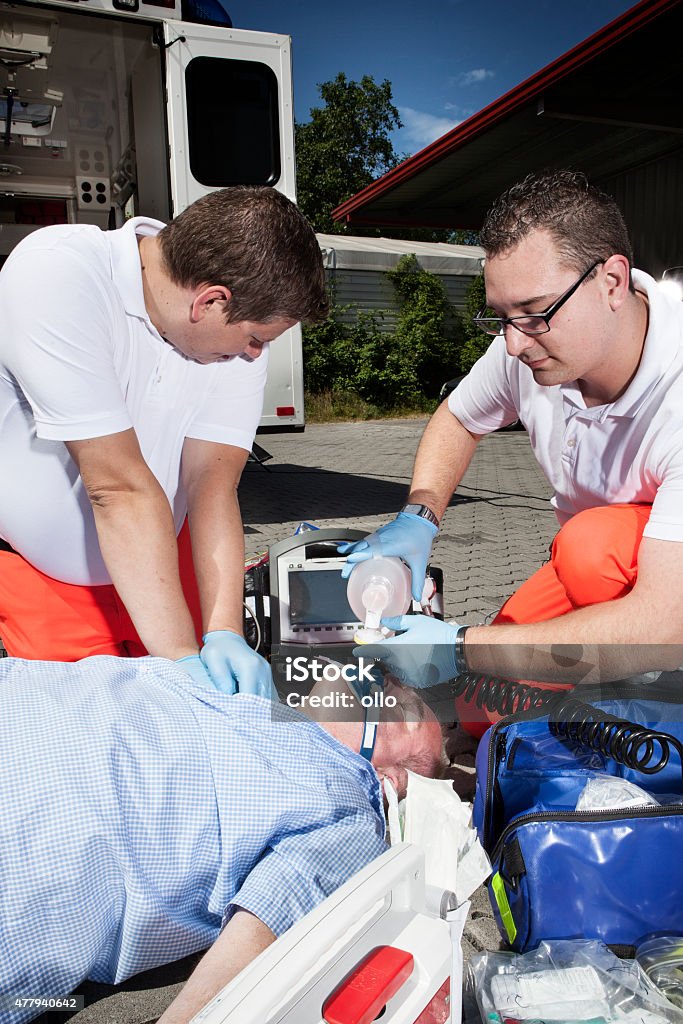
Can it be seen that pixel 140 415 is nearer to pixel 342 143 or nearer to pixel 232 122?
pixel 232 122

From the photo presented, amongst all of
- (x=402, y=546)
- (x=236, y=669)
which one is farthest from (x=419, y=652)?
(x=236, y=669)

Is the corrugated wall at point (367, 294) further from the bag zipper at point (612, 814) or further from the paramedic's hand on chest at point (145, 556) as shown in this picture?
the bag zipper at point (612, 814)

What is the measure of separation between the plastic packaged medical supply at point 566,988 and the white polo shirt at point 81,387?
4.44ft

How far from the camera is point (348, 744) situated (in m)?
1.90

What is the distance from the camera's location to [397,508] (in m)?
6.39

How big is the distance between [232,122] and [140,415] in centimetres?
364

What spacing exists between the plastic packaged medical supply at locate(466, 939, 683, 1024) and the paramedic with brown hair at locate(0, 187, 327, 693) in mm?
750

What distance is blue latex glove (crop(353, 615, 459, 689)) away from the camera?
205 cm

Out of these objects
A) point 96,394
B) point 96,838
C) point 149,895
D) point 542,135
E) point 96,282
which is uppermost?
point 542,135

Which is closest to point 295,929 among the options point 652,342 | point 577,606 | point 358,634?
point 358,634

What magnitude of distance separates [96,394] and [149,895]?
1.08m

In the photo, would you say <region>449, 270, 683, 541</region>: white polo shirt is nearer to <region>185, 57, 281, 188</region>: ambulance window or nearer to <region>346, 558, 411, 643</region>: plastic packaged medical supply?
<region>346, 558, 411, 643</region>: plastic packaged medical supply

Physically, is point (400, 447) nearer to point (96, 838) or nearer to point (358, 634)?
point (358, 634)

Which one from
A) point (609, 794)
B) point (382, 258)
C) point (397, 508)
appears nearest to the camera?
point (609, 794)
